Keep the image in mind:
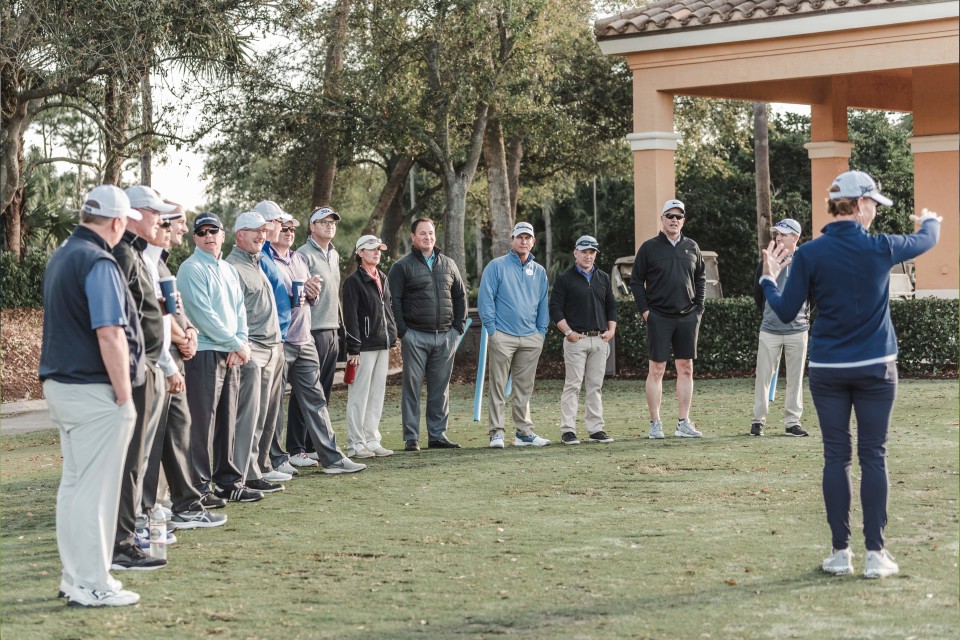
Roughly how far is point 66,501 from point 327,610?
1.40 m

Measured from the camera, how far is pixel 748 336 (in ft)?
60.6

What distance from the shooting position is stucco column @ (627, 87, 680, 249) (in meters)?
17.2

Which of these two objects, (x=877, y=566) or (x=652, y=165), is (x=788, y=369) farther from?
(x=652, y=165)

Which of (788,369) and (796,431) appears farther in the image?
(788,369)

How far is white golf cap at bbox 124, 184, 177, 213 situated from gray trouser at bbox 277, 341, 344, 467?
3.23m

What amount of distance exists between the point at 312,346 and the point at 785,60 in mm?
9689

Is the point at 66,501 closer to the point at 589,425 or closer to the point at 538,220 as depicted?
the point at 589,425

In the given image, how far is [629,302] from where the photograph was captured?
18953mm

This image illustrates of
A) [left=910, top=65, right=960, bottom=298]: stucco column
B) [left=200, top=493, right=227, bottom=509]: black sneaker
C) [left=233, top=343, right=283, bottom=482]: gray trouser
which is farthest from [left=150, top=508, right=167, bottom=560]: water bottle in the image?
[left=910, top=65, right=960, bottom=298]: stucco column

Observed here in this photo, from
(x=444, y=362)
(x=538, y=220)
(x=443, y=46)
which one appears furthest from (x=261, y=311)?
(x=538, y=220)

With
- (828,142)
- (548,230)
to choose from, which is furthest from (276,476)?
(548,230)

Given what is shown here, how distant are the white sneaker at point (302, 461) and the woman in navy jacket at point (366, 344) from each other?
46 cm

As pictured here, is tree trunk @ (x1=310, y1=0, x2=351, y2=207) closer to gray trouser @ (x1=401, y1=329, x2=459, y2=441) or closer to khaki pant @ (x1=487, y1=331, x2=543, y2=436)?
gray trouser @ (x1=401, y1=329, x2=459, y2=441)

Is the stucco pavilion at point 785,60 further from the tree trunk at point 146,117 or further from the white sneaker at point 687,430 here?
the tree trunk at point 146,117
